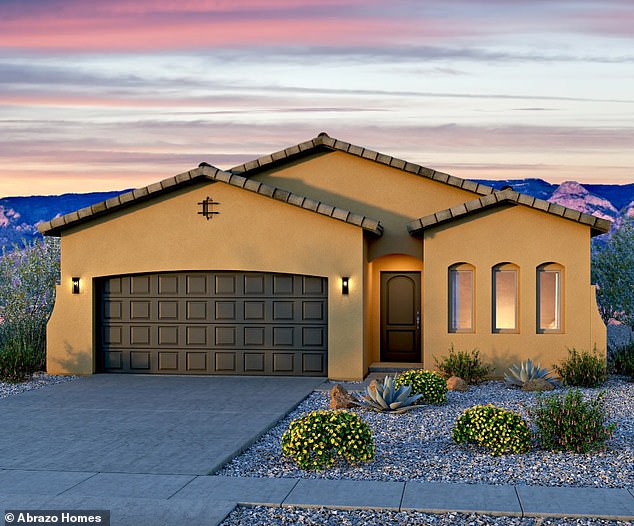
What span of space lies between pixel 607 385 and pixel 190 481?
34.4 ft

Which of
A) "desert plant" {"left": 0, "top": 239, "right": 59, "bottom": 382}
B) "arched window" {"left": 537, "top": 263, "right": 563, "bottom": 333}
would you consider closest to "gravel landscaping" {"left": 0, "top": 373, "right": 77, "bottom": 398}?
"desert plant" {"left": 0, "top": 239, "right": 59, "bottom": 382}

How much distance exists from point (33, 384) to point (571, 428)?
1117cm

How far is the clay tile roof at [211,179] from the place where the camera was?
59.3 ft

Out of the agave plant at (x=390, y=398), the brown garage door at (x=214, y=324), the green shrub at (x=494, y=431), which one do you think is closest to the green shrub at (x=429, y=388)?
the agave plant at (x=390, y=398)

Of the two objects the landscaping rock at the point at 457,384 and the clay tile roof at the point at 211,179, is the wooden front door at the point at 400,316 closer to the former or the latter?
the clay tile roof at the point at 211,179

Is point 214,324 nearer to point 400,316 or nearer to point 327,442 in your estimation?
point 400,316

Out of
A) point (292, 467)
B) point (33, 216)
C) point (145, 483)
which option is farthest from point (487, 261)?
point (33, 216)

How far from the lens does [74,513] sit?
826 cm

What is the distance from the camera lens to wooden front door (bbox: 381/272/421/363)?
66.7ft

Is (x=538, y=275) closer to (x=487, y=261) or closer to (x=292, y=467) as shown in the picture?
(x=487, y=261)

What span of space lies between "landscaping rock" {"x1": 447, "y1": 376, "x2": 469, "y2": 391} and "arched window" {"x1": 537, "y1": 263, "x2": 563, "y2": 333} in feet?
8.95

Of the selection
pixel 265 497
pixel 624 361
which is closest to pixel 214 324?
pixel 624 361

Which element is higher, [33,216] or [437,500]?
[33,216]

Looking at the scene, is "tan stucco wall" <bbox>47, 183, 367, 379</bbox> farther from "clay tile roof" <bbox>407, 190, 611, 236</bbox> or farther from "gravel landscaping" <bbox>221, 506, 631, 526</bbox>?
"gravel landscaping" <bbox>221, 506, 631, 526</bbox>
